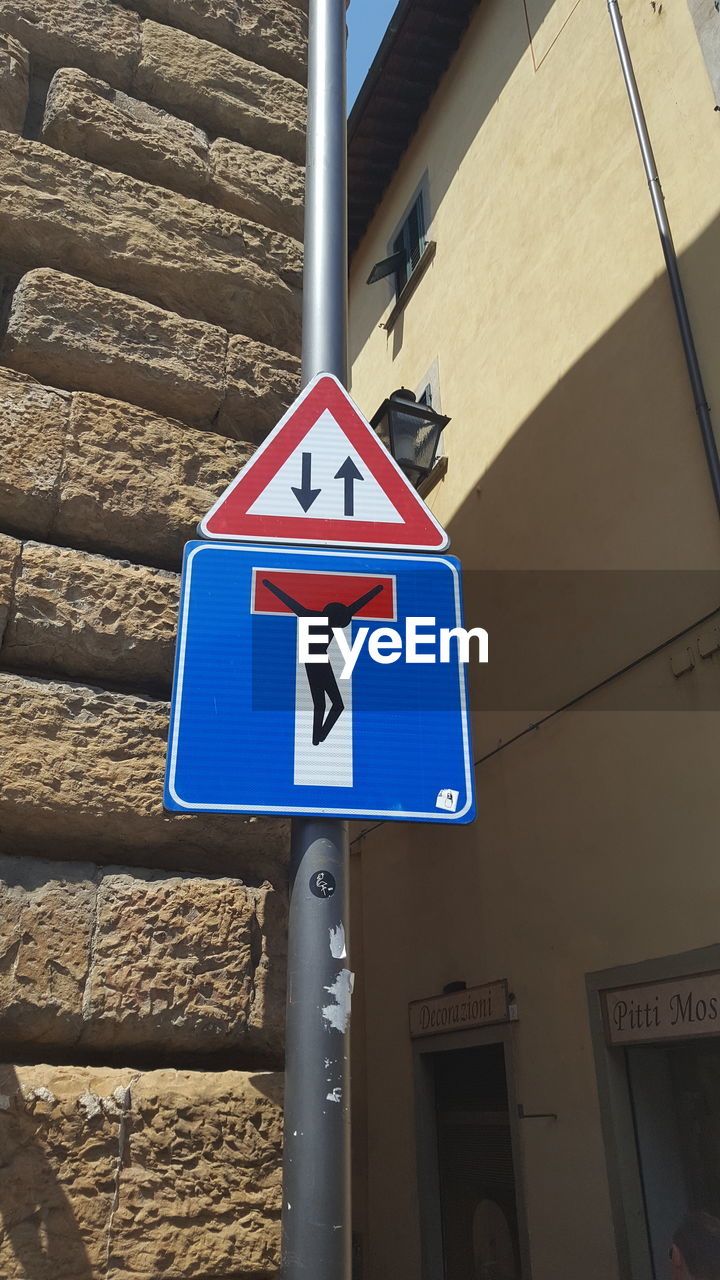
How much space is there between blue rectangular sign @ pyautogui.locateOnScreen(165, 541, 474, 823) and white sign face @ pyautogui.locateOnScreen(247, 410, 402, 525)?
0.39 feet

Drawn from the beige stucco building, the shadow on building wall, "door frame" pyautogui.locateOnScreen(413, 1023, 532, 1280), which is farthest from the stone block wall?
"door frame" pyautogui.locateOnScreen(413, 1023, 532, 1280)

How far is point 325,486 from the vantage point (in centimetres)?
217

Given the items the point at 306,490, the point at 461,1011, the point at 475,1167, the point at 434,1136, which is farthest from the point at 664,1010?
the point at 306,490

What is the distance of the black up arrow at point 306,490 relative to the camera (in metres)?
2.14

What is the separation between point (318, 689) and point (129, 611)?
67 cm

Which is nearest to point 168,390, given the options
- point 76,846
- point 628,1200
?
point 76,846

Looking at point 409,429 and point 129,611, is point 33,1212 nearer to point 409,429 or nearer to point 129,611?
point 129,611

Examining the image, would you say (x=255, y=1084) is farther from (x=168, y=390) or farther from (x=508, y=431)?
(x=508, y=431)

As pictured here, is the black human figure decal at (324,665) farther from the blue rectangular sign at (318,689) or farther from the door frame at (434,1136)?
the door frame at (434,1136)

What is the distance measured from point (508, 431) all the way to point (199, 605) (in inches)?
→ 265

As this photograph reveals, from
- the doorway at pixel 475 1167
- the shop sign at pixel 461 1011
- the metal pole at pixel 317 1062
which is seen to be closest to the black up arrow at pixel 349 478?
the metal pole at pixel 317 1062

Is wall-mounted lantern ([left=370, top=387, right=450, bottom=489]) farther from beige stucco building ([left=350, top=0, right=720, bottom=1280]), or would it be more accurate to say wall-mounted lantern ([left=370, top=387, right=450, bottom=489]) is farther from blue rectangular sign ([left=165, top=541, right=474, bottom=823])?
blue rectangular sign ([left=165, top=541, right=474, bottom=823])

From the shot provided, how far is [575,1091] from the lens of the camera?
6098mm

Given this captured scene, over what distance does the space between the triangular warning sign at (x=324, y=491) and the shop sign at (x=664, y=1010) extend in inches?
153
